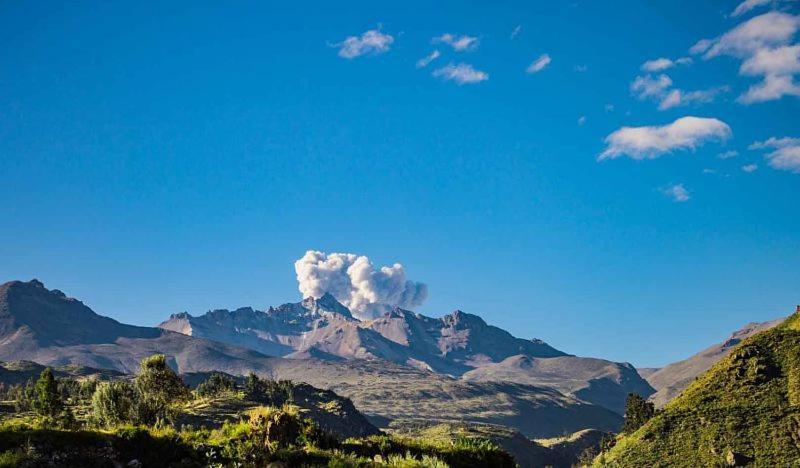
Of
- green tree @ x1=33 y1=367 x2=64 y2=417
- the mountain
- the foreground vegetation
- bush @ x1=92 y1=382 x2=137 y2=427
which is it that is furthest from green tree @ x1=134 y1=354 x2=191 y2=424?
the mountain

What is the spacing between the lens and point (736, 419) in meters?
159

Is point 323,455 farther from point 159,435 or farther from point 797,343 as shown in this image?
point 797,343

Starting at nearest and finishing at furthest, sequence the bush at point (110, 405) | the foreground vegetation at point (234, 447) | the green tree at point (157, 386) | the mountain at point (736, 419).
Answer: the foreground vegetation at point (234, 447) → the green tree at point (157, 386) → the bush at point (110, 405) → the mountain at point (736, 419)

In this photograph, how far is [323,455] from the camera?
23547 millimetres

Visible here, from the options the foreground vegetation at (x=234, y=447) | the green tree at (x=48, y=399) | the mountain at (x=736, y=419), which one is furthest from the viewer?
the mountain at (x=736, y=419)

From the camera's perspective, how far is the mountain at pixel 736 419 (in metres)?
148

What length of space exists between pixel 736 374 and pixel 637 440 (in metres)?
33.4

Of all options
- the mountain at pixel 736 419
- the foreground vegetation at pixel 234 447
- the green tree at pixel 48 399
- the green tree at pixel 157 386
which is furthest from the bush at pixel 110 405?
the mountain at pixel 736 419

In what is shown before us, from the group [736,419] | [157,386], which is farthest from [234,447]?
[736,419]

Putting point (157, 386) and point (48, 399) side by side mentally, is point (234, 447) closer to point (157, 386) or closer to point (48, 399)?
point (157, 386)

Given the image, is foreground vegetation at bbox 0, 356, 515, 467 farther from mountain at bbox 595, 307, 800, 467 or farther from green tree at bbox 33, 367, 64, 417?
mountain at bbox 595, 307, 800, 467

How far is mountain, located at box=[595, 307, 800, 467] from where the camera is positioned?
485 feet

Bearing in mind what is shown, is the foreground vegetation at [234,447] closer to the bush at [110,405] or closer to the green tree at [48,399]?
the bush at [110,405]

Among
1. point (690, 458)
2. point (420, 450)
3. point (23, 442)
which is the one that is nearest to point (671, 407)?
point (690, 458)
